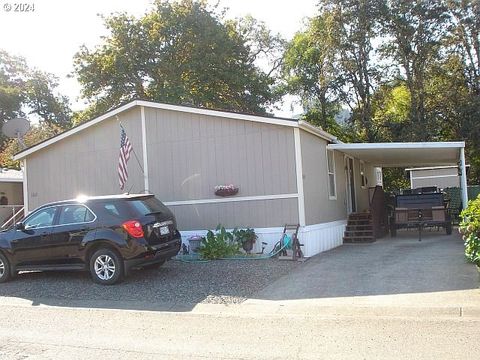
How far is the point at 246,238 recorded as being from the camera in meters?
11.8

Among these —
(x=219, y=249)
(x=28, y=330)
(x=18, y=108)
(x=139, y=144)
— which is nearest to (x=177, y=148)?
(x=139, y=144)

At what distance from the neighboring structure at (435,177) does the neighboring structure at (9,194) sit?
67.4ft

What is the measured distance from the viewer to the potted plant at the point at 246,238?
11.8 metres

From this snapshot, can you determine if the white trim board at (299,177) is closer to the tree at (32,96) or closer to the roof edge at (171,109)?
the roof edge at (171,109)

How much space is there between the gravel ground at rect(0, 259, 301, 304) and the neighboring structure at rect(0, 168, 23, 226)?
9581mm

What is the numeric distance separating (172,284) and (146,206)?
62.3 inches

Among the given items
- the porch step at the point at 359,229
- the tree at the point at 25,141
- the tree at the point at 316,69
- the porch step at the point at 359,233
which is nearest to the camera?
the porch step at the point at 359,229

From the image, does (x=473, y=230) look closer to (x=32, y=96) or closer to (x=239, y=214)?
(x=239, y=214)

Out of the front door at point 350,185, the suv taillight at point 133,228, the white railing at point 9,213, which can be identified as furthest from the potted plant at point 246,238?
the white railing at point 9,213

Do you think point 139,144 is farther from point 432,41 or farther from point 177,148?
point 432,41

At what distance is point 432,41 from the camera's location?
83.1 ft

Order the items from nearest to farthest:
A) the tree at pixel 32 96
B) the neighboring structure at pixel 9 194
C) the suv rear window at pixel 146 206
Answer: the suv rear window at pixel 146 206 → the neighboring structure at pixel 9 194 → the tree at pixel 32 96

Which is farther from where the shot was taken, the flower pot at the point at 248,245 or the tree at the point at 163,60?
the tree at the point at 163,60

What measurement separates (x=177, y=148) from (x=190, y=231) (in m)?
2.19
